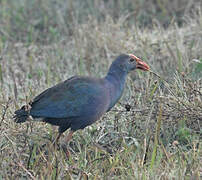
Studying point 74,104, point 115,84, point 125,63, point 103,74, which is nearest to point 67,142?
point 74,104

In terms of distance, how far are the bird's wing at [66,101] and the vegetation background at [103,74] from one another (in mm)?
190

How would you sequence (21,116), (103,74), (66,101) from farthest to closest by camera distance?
(103,74) → (66,101) → (21,116)

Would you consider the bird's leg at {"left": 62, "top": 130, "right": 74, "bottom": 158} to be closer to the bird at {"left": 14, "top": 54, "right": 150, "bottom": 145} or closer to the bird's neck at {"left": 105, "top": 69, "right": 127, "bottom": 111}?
the bird at {"left": 14, "top": 54, "right": 150, "bottom": 145}

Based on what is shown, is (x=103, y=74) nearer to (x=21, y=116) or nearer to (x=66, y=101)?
(x=66, y=101)

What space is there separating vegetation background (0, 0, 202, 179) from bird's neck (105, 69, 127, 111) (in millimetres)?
237

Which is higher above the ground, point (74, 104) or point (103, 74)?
point (103, 74)

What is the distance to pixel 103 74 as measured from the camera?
20.5 ft

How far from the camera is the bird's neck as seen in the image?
4227mm

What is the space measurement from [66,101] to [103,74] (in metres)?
2.05

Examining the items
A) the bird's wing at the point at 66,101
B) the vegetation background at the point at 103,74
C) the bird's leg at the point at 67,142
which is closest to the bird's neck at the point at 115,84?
the bird's wing at the point at 66,101

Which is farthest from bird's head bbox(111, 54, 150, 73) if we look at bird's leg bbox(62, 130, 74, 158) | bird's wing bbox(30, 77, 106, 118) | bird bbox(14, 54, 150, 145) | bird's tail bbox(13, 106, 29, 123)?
bird's tail bbox(13, 106, 29, 123)

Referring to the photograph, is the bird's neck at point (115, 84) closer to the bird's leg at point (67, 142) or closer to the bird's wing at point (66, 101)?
the bird's wing at point (66, 101)

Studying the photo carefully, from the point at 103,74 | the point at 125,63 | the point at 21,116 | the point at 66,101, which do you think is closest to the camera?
the point at 21,116

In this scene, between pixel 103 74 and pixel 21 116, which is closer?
pixel 21 116
